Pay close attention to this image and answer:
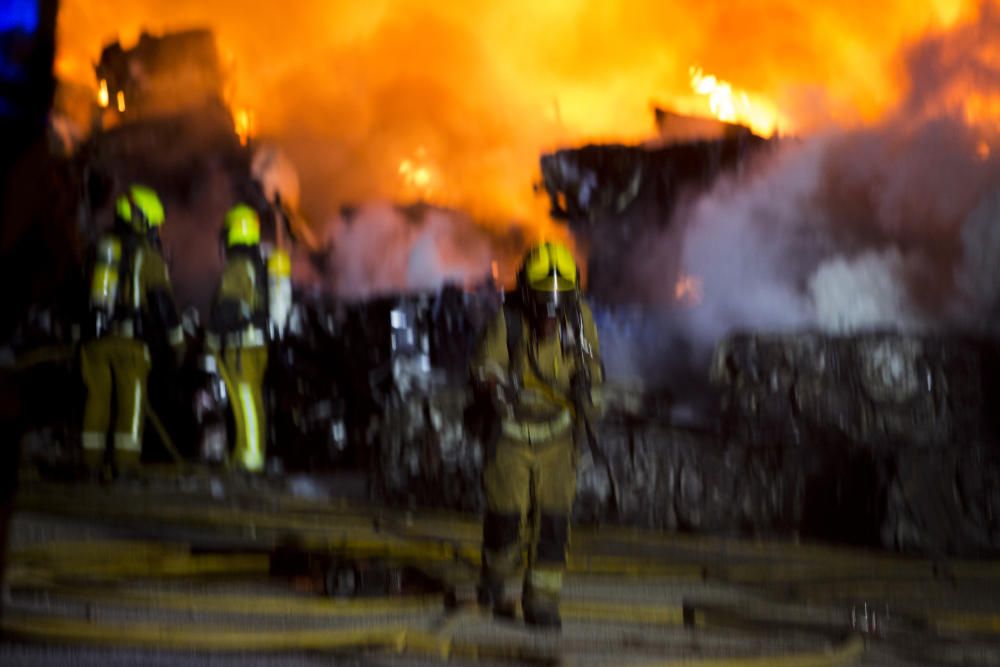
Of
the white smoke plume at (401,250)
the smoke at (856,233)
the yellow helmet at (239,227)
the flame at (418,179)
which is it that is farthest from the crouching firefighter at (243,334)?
the flame at (418,179)

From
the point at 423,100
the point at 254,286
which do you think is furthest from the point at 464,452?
the point at 423,100

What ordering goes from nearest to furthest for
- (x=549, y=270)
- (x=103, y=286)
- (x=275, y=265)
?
(x=549, y=270) → (x=103, y=286) → (x=275, y=265)

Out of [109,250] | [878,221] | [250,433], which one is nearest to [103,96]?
[109,250]

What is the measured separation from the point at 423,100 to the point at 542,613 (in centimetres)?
748

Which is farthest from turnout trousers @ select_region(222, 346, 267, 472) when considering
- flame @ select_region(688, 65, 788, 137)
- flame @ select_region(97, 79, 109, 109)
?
flame @ select_region(97, 79, 109, 109)

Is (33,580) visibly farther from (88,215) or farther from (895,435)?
(88,215)

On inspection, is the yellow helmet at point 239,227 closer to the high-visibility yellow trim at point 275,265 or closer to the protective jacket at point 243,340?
the protective jacket at point 243,340

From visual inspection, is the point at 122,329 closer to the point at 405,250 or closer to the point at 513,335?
the point at 513,335

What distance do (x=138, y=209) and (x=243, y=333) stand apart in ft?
3.69

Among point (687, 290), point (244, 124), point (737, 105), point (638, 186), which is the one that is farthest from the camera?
point (244, 124)

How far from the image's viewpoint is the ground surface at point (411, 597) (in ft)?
9.41

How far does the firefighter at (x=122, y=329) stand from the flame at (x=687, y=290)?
418 cm

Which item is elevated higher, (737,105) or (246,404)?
(737,105)

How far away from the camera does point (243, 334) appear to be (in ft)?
20.9
